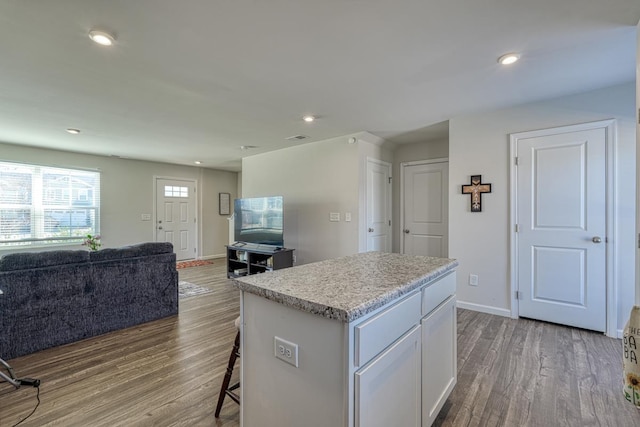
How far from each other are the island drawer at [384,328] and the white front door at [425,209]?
3.71 m

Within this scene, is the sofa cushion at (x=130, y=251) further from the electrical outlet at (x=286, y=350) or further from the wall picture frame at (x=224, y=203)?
the wall picture frame at (x=224, y=203)

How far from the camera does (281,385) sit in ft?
3.80

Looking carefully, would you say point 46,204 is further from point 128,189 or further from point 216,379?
point 216,379

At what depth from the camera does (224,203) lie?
26.6ft

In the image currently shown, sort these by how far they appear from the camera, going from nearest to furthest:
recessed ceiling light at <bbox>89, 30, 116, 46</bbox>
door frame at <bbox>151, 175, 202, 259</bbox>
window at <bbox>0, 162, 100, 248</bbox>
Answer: recessed ceiling light at <bbox>89, 30, 116, 46</bbox>
window at <bbox>0, 162, 100, 248</bbox>
door frame at <bbox>151, 175, 202, 259</bbox>

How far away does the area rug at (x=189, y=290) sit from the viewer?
4355 mm

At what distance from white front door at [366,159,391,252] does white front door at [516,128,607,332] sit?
200 centimetres

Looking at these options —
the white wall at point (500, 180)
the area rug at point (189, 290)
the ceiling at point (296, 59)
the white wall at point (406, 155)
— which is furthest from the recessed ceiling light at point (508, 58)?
the area rug at point (189, 290)

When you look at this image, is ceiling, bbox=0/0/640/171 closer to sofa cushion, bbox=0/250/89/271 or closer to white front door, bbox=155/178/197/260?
sofa cushion, bbox=0/250/89/271

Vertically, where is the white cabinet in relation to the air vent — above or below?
below

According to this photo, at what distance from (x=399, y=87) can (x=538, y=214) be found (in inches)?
82.2

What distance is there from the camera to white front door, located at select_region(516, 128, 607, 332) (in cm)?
289

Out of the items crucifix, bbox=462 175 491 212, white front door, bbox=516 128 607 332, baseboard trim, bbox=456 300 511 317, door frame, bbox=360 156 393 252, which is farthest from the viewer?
door frame, bbox=360 156 393 252

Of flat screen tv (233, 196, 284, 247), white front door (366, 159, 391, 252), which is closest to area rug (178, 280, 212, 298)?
flat screen tv (233, 196, 284, 247)
